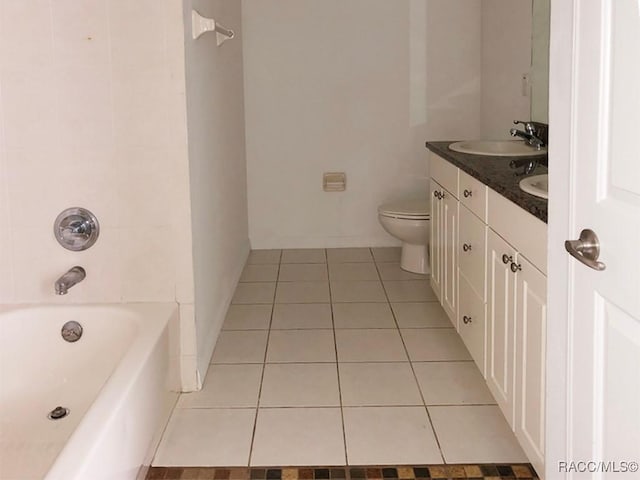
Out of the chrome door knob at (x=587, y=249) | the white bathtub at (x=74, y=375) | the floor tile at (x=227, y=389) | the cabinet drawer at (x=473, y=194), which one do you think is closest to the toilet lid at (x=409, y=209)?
the cabinet drawer at (x=473, y=194)

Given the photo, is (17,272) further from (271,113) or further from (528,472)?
(271,113)

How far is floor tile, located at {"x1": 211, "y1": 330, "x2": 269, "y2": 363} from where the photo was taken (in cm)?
330

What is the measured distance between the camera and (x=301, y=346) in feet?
11.3

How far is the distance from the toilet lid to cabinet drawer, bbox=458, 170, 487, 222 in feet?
4.15

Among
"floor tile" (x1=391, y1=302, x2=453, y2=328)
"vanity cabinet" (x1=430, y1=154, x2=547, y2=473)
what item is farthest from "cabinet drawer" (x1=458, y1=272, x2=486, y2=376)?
"floor tile" (x1=391, y1=302, x2=453, y2=328)

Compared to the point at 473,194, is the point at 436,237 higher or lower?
lower

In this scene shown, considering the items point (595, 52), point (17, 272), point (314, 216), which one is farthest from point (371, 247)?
point (595, 52)

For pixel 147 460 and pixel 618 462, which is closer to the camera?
pixel 618 462

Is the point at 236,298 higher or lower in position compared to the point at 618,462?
lower

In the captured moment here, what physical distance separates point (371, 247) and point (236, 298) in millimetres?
1423

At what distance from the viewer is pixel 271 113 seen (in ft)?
17.0

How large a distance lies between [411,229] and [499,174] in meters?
Answer: 1.79

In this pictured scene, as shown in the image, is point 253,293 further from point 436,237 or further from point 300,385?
point 300,385

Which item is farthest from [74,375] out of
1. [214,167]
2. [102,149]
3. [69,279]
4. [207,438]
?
[214,167]
